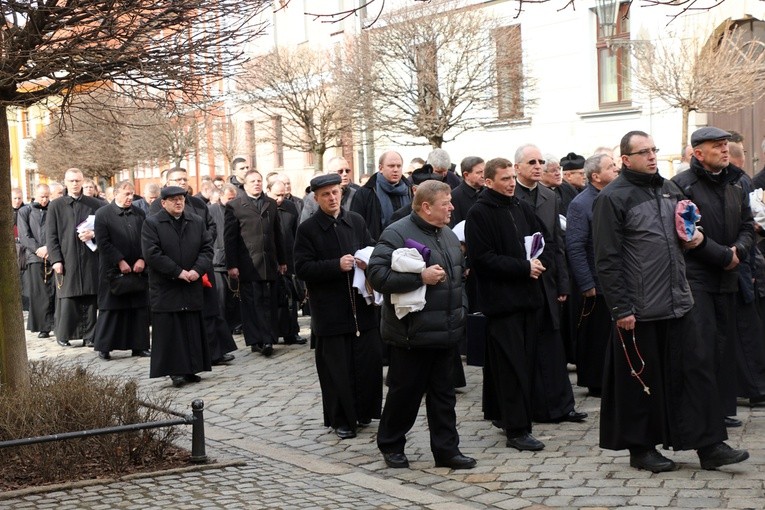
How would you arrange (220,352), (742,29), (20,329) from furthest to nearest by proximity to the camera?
(742,29), (220,352), (20,329)

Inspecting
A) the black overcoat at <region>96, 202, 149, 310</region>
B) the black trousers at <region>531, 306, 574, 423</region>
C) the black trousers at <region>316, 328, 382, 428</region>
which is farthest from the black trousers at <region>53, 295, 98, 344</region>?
the black trousers at <region>531, 306, 574, 423</region>

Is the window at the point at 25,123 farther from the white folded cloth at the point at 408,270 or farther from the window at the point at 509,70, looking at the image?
the window at the point at 509,70

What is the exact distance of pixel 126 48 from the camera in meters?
8.66

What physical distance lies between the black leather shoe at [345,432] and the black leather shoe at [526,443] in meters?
1.29

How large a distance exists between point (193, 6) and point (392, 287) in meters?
2.34

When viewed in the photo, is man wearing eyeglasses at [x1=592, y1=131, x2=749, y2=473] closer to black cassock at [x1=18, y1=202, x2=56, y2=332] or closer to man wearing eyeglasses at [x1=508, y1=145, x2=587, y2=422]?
man wearing eyeglasses at [x1=508, y1=145, x2=587, y2=422]

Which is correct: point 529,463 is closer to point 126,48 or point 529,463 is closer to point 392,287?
point 392,287

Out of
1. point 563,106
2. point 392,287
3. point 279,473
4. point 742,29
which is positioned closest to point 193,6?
point 392,287

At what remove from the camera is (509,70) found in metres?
25.9

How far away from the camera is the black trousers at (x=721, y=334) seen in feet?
27.3

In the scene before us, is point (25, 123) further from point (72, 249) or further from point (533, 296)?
point (533, 296)

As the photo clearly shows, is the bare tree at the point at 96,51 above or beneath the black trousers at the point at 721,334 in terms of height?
above

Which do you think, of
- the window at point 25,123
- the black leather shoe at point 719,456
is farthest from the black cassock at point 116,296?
the black leather shoe at point 719,456

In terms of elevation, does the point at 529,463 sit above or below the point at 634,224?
below
